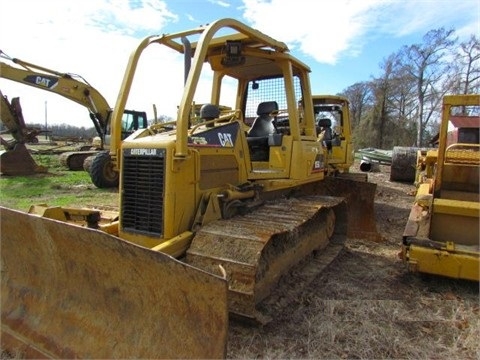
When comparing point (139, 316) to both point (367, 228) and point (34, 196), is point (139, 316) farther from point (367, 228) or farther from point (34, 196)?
point (34, 196)

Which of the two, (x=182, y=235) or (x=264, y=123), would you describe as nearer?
(x=182, y=235)

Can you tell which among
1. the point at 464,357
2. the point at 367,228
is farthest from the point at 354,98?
the point at 464,357

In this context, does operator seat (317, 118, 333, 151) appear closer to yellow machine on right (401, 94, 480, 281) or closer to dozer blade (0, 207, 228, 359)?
yellow machine on right (401, 94, 480, 281)

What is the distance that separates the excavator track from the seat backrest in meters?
0.95

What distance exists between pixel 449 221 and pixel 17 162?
46.8 feet

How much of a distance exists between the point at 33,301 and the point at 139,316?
114cm

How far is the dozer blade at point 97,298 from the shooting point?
2.38 meters

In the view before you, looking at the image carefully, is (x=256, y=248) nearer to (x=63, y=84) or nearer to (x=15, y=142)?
(x=63, y=84)

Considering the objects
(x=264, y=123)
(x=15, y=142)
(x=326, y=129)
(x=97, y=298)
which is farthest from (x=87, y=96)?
(x=97, y=298)

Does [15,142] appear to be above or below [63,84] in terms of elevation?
below

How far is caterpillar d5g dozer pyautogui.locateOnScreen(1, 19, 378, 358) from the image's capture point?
2523 millimetres

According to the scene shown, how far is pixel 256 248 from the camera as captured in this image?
3.12m

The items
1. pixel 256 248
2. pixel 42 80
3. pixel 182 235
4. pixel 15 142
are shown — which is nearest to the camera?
pixel 256 248

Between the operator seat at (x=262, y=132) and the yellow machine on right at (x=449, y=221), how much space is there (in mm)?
1976
